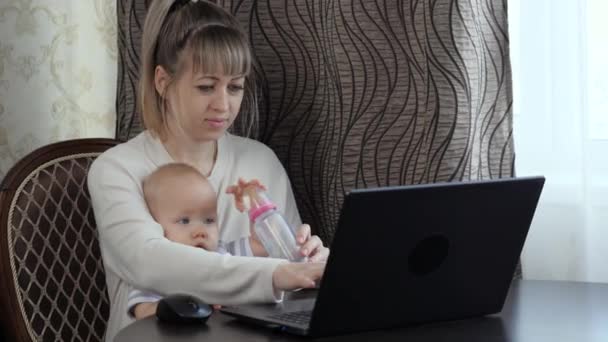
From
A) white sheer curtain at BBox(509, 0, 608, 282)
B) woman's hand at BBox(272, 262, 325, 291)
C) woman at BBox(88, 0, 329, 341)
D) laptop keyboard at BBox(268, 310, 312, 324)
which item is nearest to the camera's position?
laptop keyboard at BBox(268, 310, 312, 324)

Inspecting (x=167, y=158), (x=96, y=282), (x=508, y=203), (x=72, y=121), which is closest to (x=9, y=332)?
(x=96, y=282)

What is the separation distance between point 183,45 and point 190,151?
0.21 meters

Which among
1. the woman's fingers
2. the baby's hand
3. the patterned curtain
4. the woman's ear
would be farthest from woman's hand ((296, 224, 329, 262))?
the patterned curtain

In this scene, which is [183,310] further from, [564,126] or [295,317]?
[564,126]

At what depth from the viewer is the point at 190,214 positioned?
1.86m

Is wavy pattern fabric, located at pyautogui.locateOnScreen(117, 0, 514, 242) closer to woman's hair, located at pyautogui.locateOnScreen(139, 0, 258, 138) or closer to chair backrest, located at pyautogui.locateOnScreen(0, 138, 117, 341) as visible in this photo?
woman's hair, located at pyautogui.locateOnScreen(139, 0, 258, 138)


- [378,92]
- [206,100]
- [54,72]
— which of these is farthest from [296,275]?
[54,72]

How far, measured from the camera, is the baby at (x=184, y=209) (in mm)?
1845

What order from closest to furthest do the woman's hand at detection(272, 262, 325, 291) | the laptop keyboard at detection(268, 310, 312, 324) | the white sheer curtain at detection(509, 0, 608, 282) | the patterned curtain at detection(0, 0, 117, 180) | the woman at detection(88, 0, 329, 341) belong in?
1. the laptop keyboard at detection(268, 310, 312, 324)
2. the woman's hand at detection(272, 262, 325, 291)
3. the woman at detection(88, 0, 329, 341)
4. the white sheer curtain at detection(509, 0, 608, 282)
5. the patterned curtain at detection(0, 0, 117, 180)

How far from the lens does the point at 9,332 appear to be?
1963 mm

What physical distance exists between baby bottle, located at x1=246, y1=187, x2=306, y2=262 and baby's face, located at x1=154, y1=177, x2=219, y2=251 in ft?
0.31

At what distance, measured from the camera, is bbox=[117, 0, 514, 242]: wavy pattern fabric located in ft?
6.48

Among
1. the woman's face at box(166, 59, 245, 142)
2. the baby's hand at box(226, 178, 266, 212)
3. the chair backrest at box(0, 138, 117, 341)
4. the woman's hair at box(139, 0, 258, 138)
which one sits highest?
the woman's hair at box(139, 0, 258, 138)

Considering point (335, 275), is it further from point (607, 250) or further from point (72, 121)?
point (72, 121)
